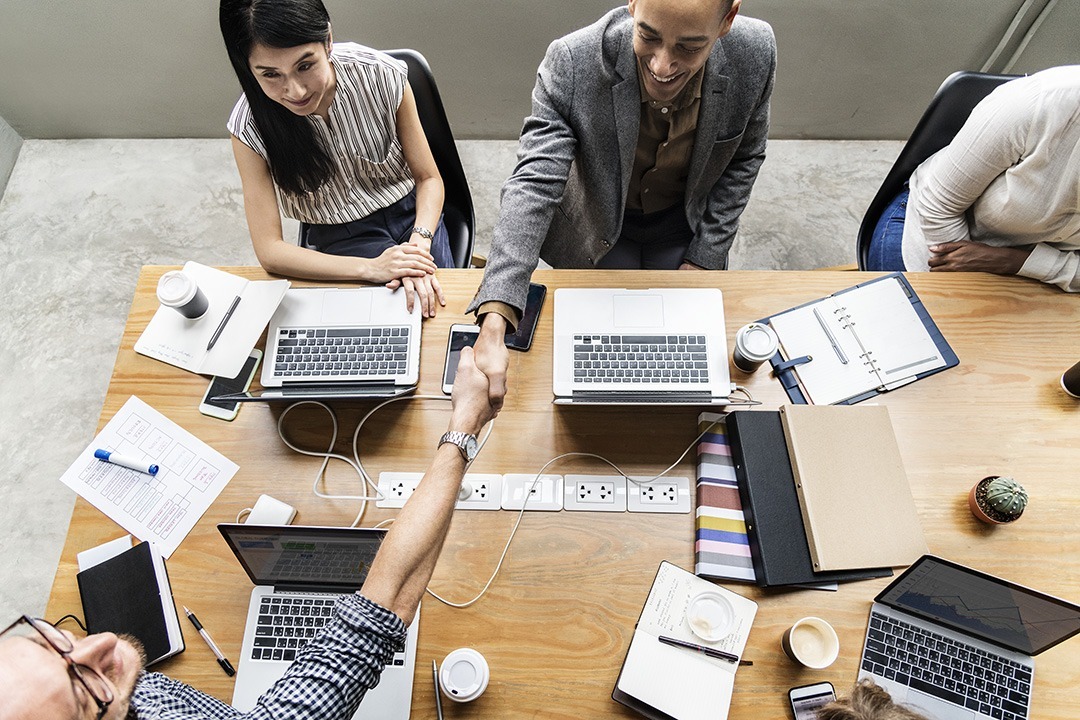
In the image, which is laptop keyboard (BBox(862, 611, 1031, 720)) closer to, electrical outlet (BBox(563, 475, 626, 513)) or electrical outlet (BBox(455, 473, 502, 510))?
electrical outlet (BBox(563, 475, 626, 513))

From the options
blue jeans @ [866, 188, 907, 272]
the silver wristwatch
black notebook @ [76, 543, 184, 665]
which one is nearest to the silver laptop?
the silver wristwatch

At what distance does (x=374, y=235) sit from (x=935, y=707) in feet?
5.41

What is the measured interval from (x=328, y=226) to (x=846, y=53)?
2055mm

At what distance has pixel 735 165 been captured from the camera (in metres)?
1.66

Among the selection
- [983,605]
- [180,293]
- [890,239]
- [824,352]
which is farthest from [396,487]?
[890,239]

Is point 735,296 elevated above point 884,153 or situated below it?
above

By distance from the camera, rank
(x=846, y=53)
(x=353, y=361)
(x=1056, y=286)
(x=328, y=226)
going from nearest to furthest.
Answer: (x=353, y=361)
(x=1056, y=286)
(x=328, y=226)
(x=846, y=53)

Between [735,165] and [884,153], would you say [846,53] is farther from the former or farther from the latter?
[735,165]

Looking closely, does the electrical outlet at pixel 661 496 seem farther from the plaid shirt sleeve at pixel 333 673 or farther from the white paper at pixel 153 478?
the white paper at pixel 153 478

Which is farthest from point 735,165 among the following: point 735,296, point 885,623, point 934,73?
point 934,73

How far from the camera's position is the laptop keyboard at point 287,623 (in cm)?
117

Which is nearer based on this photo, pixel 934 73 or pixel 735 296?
pixel 735 296

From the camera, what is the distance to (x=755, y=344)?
1328 mm

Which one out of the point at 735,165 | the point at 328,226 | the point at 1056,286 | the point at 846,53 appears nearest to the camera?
the point at 1056,286
